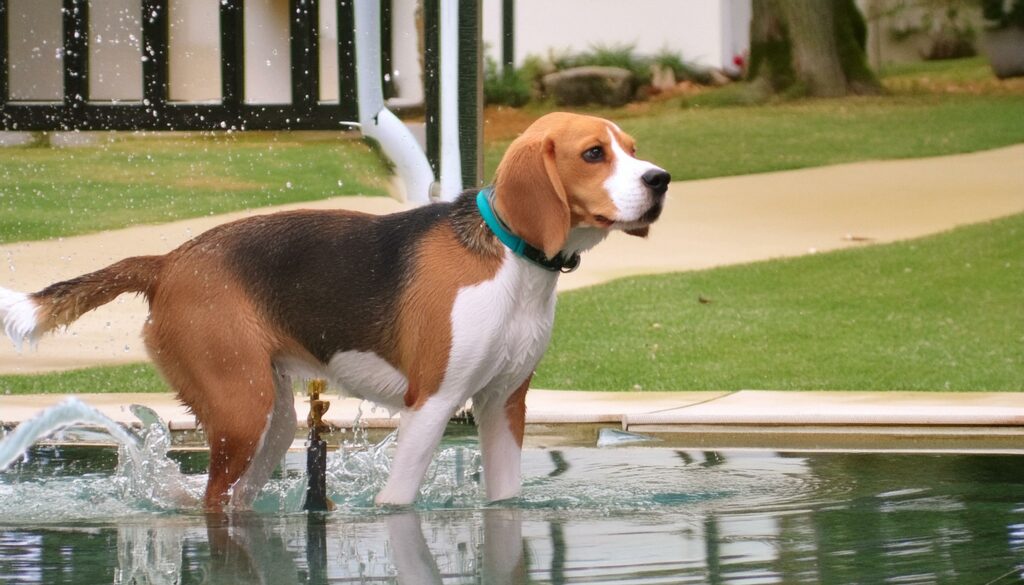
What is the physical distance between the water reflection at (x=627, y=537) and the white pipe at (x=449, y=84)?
8.18ft

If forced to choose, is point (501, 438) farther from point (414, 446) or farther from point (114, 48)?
point (114, 48)

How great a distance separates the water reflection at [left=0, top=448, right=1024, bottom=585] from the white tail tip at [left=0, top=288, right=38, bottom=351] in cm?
64

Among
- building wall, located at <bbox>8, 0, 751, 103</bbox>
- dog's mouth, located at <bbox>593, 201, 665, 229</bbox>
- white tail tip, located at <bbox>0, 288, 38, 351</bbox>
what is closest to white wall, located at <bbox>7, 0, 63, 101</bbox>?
building wall, located at <bbox>8, 0, 751, 103</bbox>

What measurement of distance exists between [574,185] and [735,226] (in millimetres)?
12458

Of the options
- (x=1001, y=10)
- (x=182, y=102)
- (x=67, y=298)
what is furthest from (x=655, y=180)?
(x=1001, y=10)

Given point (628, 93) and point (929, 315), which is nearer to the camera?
point (929, 315)

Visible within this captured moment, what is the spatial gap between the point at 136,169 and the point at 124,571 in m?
11.7

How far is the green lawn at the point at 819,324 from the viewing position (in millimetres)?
10023

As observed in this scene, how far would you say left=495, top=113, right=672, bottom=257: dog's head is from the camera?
17.3ft

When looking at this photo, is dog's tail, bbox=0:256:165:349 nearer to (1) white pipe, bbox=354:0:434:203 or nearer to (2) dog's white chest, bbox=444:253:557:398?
(2) dog's white chest, bbox=444:253:557:398

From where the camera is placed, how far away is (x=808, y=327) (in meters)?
12.1

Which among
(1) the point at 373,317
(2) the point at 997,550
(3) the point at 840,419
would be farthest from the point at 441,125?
(2) the point at 997,550

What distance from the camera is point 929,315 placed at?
1258 centimetres

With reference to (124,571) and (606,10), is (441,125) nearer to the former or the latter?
(124,571)
